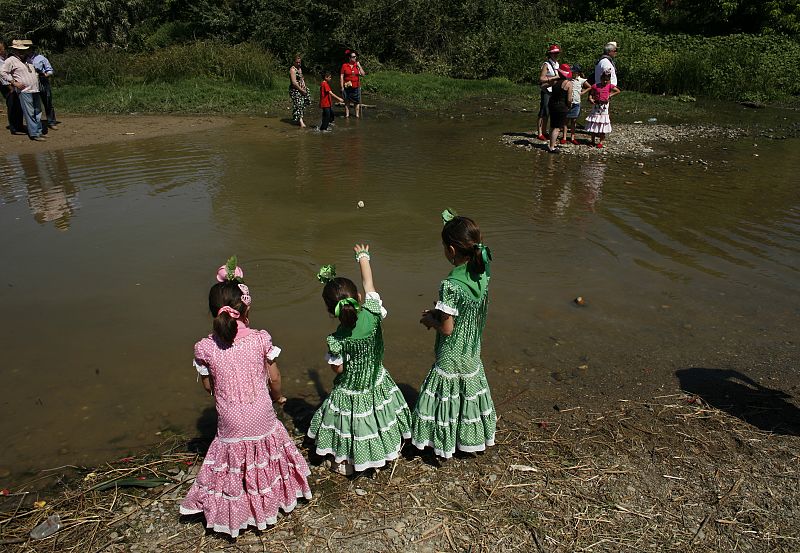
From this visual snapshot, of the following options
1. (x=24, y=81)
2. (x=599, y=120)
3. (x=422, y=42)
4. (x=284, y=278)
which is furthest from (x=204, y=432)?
(x=422, y=42)

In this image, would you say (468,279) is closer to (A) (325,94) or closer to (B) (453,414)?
(B) (453,414)

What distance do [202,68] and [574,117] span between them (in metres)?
13.6

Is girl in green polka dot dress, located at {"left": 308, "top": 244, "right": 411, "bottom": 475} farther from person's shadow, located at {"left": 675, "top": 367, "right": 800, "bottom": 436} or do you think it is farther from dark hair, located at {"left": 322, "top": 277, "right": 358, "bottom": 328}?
person's shadow, located at {"left": 675, "top": 367, "right": 800, "bottom": 436}

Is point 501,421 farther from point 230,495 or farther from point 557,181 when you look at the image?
point 557,181

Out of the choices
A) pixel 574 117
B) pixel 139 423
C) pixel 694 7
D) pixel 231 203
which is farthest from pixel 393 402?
pixel 694 7

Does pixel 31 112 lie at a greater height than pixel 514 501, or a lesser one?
greater

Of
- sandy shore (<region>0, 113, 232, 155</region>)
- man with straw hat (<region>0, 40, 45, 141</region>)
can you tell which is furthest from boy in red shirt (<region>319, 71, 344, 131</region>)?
man with straw hat (<region>0, 40, 45, 141</region>)

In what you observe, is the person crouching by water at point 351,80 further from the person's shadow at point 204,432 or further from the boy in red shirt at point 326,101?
the person's shadow at point 204,432

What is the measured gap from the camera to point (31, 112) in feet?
44.3

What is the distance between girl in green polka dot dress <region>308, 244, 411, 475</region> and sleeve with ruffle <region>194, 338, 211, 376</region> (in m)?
0.66

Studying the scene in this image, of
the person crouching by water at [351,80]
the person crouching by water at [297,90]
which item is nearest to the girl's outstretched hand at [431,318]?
the person crouching by water at [297,90]

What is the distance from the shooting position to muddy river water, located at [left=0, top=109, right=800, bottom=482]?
4910 millimetres

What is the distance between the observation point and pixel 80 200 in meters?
9.55

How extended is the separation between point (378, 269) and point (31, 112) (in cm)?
1080
